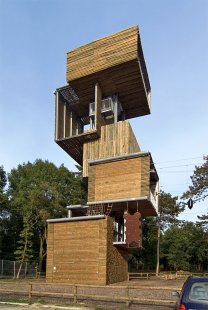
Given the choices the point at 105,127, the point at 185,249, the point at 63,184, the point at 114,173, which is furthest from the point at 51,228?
the point at 185,249

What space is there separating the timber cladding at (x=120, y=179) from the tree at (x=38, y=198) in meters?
16.7

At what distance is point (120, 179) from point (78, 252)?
649 cm

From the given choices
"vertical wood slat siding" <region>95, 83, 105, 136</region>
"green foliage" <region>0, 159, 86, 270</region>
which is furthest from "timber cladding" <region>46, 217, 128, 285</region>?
"green foliage" <region>0, 159, 86, 270</region>

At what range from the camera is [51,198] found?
4828cm

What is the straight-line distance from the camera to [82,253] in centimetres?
2850

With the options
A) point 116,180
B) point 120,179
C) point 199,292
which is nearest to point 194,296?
point 199,292

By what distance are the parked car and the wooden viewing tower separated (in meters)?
20.8

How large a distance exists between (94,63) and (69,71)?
8.23ft

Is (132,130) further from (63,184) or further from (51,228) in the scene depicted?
(63,184)

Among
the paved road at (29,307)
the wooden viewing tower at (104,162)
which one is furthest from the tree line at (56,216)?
the paved road at (29,307)

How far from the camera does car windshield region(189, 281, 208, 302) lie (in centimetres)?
701

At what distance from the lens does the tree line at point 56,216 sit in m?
47.4

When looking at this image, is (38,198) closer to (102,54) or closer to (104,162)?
(104,162)

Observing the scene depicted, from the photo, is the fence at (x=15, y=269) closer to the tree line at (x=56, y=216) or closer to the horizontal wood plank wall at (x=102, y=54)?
the tree line at (x=56, y=216)
